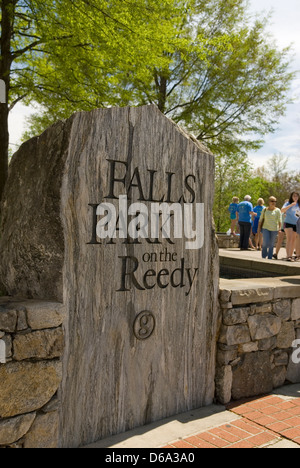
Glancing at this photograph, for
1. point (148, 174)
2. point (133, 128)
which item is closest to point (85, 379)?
point (148, 174)

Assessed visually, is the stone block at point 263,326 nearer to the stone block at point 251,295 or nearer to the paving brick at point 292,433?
the stone block at point 251,295

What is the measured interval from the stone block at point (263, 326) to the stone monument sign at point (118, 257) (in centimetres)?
52

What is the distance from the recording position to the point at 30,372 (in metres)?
2.68

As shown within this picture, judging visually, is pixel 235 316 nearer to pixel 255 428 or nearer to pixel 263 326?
pixel 263 326

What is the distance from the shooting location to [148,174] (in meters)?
3.36

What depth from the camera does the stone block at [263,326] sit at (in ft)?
13.4

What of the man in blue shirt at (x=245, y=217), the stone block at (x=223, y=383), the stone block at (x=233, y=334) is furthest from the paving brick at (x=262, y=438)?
the man in blue shirt at (x=245, y=217)

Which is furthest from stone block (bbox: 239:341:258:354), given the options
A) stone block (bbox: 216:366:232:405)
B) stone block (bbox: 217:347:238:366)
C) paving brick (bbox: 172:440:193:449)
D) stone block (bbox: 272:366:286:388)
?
paving brick (bbox: 172:440:193:449)

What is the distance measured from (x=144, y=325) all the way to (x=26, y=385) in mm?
995

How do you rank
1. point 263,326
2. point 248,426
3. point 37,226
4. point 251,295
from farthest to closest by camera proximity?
point 263,326
point 251,295
point 248,426
point 37,226

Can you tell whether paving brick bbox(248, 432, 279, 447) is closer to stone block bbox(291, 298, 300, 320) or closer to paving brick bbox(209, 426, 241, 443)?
paving brick bbox(209, 426, 241, 443)

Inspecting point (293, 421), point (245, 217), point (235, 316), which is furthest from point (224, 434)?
point (245, 217)

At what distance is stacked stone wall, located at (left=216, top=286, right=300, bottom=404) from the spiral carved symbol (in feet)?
2.71

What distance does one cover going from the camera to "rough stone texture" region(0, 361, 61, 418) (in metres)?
2.58
